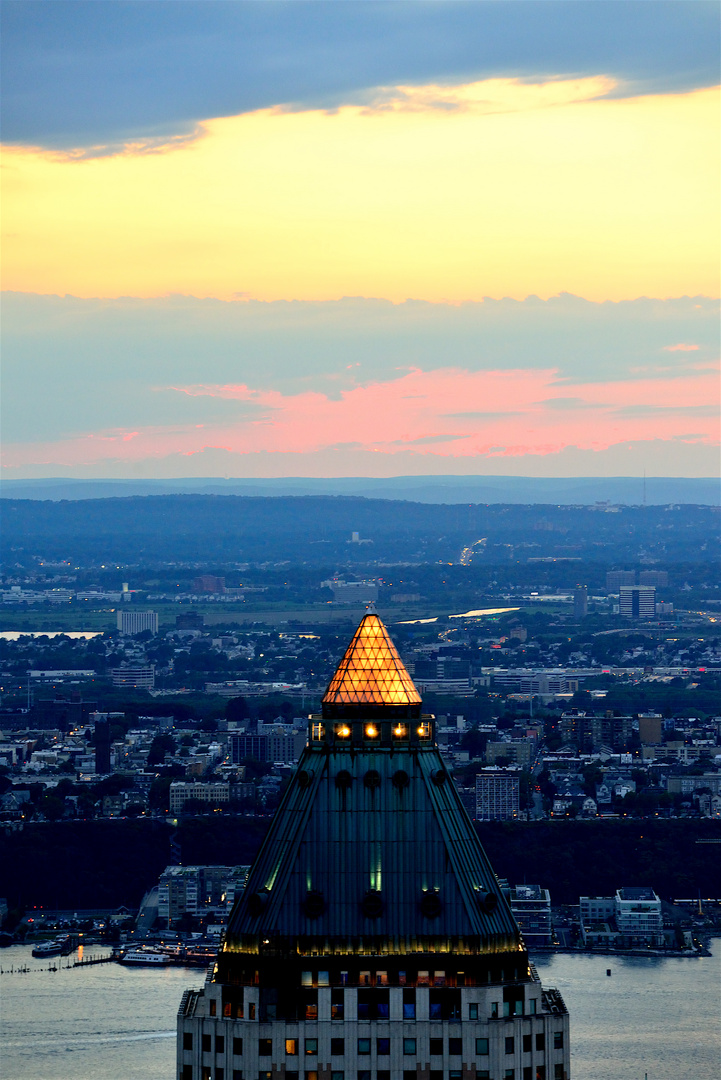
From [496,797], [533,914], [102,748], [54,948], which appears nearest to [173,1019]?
[54,948]

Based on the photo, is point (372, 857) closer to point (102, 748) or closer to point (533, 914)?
point (533, 914)

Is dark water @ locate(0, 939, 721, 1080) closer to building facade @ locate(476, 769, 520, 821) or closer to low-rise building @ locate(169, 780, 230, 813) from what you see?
building facade @ locate(476, 769, 520, 821)

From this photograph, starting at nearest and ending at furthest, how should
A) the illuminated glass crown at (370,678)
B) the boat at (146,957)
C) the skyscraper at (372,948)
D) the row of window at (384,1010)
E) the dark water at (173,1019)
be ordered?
the skyscraper at (372,948)
the row of window at (384,1010)
the illuminated glass crown at (370,678)
the dark water at (173,1019)
the boat at (146,957)

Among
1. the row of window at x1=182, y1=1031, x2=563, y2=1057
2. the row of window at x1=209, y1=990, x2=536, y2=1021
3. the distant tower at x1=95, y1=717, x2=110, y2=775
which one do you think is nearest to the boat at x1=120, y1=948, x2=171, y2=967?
the distant tower at x1=95, y1=717, x2=110, y2=775

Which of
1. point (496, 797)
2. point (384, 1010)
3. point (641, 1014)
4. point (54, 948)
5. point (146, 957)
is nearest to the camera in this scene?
point (384, 1010)

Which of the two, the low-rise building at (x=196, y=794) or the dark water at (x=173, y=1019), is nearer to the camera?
the dark water at (x=173, y=1019)

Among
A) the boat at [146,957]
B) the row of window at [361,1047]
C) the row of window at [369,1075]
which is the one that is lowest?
the boat at [146,957]

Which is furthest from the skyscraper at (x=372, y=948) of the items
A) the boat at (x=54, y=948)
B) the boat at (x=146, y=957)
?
the boat at (x=54, y=948)

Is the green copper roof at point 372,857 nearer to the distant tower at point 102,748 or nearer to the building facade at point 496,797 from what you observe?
the building facade at point 496,797

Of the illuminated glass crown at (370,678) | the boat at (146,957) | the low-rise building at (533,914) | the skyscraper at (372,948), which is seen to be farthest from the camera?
the low-rise building at (533,914)
